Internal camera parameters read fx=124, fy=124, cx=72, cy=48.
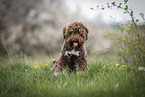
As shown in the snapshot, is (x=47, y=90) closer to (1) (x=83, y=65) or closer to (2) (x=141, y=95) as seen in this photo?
(1) (x=83, y=65)

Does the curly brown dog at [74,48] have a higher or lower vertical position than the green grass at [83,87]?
higher

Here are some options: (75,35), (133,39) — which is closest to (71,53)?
(75,35)

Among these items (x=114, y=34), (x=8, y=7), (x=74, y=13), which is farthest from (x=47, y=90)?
(x=8, y=7)

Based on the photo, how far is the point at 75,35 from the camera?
344 cm

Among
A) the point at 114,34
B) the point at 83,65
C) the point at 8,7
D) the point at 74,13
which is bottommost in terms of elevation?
the point at 83,65

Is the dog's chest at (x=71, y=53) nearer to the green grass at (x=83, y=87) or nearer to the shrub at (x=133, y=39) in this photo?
the green grass at (x=83, y=87)

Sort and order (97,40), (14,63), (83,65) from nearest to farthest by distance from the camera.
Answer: (83,65) → (14,63) → (97,40)

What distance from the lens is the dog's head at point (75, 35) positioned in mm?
3417

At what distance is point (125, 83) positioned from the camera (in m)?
2.73

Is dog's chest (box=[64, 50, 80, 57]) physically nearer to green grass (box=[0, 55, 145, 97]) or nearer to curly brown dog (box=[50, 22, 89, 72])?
curly brown dog (box=[50, 22, 89, 72])

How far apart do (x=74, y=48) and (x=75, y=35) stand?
370 millimetres

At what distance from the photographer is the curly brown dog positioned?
11.4 feet

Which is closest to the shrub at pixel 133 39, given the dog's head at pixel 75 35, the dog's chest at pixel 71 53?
the dog's head at pixel 75 35

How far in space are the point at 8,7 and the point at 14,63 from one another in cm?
729
